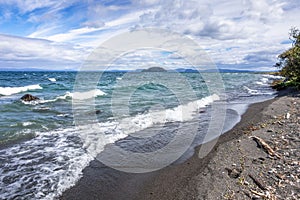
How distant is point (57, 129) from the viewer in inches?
470

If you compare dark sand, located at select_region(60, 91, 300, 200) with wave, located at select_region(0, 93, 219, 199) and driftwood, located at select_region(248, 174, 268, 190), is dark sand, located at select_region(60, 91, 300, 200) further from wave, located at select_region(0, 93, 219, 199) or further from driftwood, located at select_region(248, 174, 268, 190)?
wave, located at select_region(0, 93, 219, 199)

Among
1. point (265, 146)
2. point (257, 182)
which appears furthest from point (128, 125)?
point (257, 182)

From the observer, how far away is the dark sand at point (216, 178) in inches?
202

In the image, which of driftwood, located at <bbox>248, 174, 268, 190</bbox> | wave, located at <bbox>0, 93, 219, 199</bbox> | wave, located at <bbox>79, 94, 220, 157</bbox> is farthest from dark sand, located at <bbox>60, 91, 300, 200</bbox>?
wave, located at <bbox>79, 94, 220, 157</bbox>

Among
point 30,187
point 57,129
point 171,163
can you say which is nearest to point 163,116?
point 57,129

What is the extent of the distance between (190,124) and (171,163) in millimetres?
5547

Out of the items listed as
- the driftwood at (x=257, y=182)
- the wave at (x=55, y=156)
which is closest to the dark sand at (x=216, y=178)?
the driftwood at (x=257, y=182)

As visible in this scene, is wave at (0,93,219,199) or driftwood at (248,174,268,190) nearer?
driftwood at (248,174,268,190)

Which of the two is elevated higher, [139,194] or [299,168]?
[299,168]

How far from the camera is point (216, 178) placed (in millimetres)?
5848

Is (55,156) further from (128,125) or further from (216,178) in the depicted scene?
(216,178)

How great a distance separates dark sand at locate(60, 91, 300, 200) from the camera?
512cm

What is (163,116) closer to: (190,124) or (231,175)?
(190,124)

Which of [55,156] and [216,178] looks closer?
[216,178]
